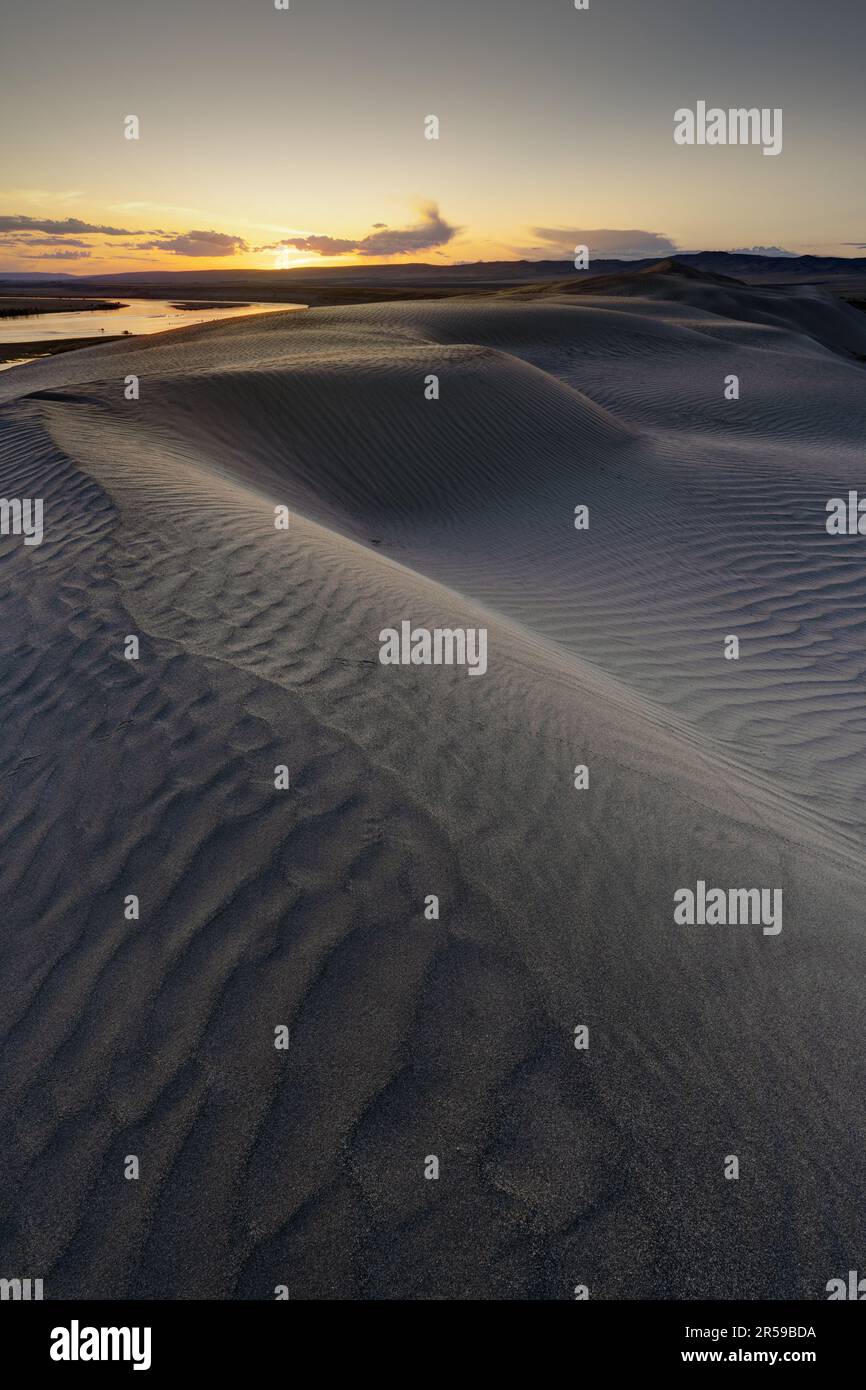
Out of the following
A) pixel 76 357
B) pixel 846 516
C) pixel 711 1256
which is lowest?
pixel 711 1256

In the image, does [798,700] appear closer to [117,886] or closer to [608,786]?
[608,786]

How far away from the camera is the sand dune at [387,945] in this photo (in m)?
2.04

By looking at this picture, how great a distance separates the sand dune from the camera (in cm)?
204

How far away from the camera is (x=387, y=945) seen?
2611 millimetres

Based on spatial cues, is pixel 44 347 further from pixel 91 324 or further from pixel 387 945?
pixel 387 945

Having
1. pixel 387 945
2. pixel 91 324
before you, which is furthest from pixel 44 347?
pixel 387 945

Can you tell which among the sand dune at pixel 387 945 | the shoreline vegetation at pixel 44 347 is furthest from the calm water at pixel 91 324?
the sand dune at pixel 387 945

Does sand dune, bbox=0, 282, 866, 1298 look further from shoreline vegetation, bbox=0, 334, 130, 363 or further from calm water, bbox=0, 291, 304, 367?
calm water, bbox=0, 291, 304, 367

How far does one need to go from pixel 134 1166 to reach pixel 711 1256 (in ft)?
4.82

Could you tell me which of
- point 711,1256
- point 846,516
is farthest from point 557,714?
point 846,516

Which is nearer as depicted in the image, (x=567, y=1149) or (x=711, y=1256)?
(x=711, y=1256)

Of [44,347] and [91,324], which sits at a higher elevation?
[91,324]

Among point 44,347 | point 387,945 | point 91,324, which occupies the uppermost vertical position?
point 91,324

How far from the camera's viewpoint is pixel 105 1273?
1.98 meters
